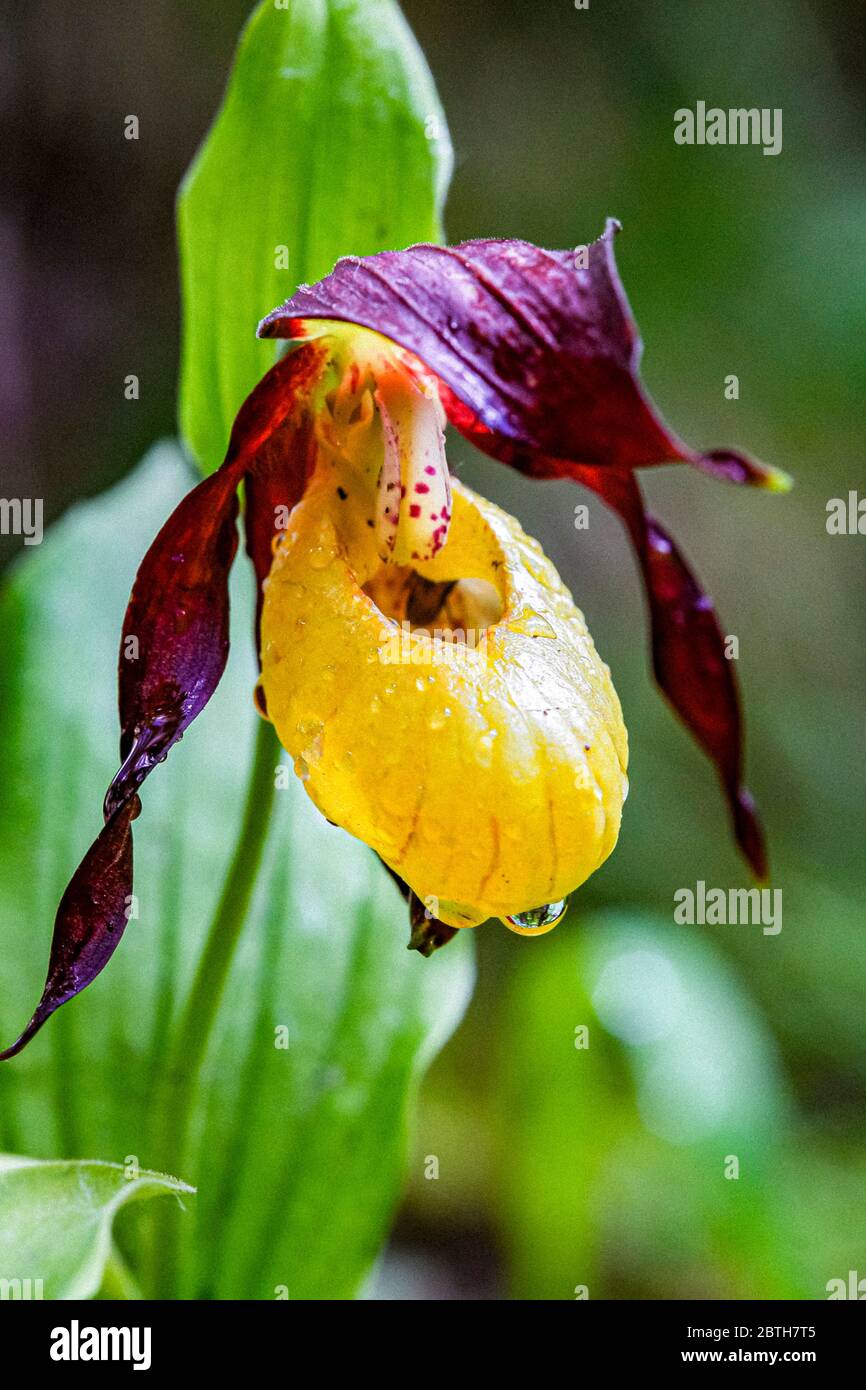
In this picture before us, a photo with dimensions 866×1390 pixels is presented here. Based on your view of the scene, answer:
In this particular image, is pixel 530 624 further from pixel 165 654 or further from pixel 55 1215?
pixel 55 1215

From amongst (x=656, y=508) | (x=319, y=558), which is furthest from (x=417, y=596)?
(x=656, y=508)

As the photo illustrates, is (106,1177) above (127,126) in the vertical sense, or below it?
below

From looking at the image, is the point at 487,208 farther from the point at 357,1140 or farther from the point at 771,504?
the point at 357,1140

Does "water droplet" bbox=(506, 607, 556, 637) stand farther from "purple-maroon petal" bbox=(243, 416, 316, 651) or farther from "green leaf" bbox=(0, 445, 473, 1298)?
"green leaf" bbox=(0, 445, 473, 1298)

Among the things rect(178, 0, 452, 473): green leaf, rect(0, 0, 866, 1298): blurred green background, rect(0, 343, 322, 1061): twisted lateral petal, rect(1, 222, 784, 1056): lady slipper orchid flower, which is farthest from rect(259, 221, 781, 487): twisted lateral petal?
rect(0, 0, 866, 1298): blurred green background

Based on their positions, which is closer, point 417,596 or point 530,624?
point 530,624
